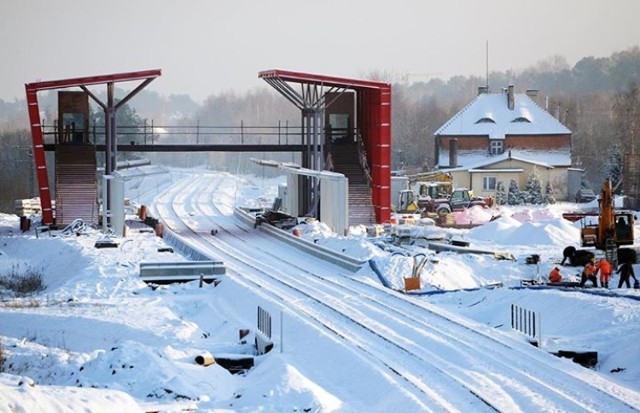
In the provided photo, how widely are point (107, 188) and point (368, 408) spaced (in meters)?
31.9

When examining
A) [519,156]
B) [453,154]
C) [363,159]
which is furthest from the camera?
[519,156]

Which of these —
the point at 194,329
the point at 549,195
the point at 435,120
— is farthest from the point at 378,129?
the point at 435,120

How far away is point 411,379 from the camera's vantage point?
1983cm

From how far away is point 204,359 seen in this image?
20984 mm

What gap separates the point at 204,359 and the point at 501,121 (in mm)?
65793

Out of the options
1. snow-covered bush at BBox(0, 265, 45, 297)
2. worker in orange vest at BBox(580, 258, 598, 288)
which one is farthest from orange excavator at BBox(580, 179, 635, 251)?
snow-covered bush at BBox(0, 265, 45, 297)

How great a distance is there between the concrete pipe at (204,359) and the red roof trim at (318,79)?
99.1ft

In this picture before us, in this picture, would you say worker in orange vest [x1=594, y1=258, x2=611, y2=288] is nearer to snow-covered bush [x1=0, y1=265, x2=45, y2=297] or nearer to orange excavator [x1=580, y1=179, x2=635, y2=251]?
orange excavator [x1=580, y1=179, x2=635, y2=251]

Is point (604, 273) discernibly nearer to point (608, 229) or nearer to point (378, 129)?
point (608, 229)

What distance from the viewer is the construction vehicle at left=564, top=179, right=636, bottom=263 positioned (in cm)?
3953

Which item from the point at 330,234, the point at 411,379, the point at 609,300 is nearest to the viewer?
the point at 411,379

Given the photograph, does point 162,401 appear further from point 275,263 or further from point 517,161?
point 517,161

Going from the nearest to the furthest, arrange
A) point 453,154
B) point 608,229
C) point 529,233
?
point 608,229 < point 529,233 < point 453,154

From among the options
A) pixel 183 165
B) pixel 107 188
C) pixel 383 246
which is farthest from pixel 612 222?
pixel 183 165
